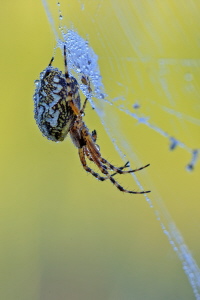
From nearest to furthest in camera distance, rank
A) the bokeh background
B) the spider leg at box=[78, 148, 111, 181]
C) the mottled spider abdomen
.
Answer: the mottled spider abdomen → the spider leg at box=[78, 148, 111, 181] → the bokeh background

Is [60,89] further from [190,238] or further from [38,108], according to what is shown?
[190,238]

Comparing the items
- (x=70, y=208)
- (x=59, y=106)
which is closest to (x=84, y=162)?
(x=59, y=106)

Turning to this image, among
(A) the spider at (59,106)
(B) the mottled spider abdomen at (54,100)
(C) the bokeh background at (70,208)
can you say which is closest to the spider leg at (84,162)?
(A) the spider at (59,106)

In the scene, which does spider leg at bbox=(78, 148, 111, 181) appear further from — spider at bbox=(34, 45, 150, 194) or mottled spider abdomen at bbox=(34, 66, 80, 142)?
mottled spider abdomen at bbox=(34, 66, 80, 142)

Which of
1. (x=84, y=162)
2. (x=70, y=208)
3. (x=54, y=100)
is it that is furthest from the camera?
(x=70, y=208)

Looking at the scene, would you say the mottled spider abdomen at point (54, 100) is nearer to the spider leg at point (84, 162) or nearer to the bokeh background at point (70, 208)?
the spider leg at point (84, 162)

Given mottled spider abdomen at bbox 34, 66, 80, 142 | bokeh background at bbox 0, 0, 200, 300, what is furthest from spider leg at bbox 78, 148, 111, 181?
bokeh background at bbox 0, 0, 200, 300

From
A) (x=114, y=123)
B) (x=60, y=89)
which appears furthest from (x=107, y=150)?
(x=60, y=89)

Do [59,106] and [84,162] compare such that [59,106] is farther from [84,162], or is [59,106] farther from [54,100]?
[84,162]
